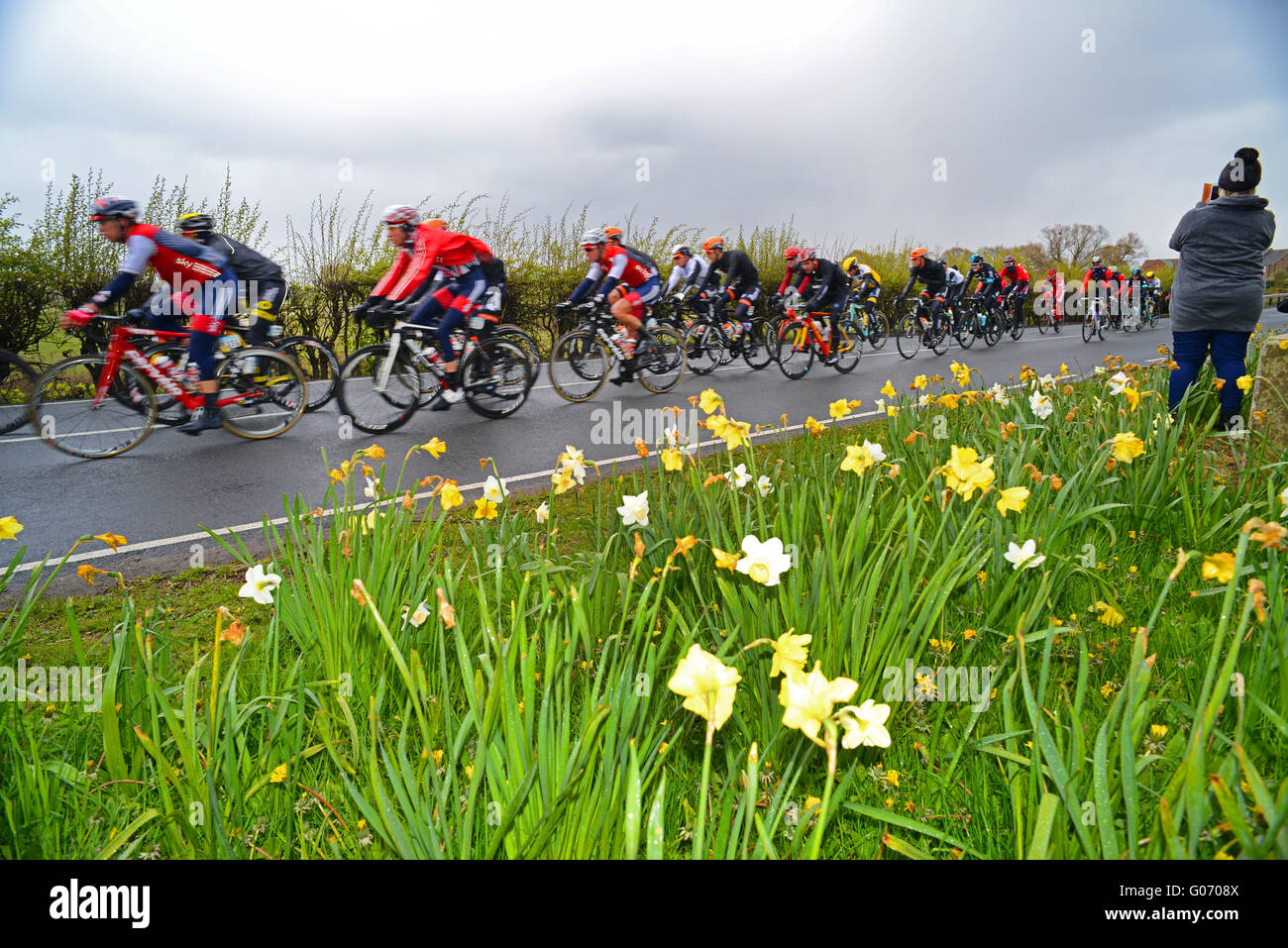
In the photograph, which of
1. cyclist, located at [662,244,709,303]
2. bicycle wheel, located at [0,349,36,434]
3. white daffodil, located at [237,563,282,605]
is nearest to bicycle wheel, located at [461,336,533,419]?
bicycle wheel, located at [0,349,36,434]

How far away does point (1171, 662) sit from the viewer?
7.22ft

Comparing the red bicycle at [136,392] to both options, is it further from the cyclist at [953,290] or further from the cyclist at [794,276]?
the cyclist at [953,290]

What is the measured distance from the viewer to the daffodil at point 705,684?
44.6 inches

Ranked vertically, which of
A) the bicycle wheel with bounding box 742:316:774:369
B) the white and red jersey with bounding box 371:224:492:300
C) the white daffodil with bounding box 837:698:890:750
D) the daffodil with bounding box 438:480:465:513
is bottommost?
the white daffodil with bounding box 837:698:890:750

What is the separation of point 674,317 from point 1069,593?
10935mm

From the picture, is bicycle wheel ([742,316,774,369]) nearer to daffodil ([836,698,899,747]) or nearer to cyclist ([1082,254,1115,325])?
daffodil ([836,698,899,747])

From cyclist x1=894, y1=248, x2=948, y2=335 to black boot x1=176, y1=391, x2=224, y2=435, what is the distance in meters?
11.6

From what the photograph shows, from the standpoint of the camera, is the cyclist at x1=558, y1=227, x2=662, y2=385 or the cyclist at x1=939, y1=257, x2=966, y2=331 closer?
the cyclist at x1=558, y1=227, x2=662, y2=385

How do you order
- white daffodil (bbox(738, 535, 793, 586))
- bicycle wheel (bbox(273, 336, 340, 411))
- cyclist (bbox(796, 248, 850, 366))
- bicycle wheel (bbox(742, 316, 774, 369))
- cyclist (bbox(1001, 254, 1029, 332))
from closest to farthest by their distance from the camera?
white daffodil (bbox(738, 535, 793, 586)) → bicycle wheel (bbox(273, 336, 340, 411)) → cyclist (bbox(796, 248, 850, 366)) → bicycle wheel (bbox(742, 316, 774, 369)) → cyclist (bbox(1001, 254, 1029, 332))

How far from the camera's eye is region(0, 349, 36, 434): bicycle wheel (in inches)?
246

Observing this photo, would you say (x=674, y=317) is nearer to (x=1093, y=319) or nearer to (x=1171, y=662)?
(x=1171, y=662)

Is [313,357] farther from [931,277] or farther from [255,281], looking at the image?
[931,277]

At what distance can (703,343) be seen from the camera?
1221cm
